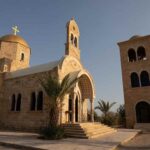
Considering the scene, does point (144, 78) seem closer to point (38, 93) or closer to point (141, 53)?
point (141, 53)

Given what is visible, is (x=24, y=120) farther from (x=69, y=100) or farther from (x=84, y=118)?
(x=84, y=118)

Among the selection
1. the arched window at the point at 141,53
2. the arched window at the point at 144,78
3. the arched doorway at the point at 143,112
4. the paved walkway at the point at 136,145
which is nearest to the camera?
the paved walkway at the point at 136,145

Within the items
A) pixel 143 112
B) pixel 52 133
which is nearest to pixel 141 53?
pixel 143 112

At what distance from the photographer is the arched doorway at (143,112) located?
1753cm

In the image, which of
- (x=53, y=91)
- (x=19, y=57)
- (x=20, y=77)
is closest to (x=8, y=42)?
(x=19, y=57)

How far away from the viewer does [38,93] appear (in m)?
14.3

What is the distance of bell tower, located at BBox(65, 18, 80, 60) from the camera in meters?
17.5

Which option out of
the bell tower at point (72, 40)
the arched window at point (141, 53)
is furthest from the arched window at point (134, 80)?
the bell tower at point (72, 40)

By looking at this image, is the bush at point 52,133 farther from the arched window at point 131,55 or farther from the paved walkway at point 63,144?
the arched window at point 131,55

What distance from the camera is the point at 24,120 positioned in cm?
1434

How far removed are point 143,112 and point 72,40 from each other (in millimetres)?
11772

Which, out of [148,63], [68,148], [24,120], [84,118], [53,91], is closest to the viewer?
[68,148]

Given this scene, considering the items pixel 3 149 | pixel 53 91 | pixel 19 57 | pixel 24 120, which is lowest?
pixel 3 149

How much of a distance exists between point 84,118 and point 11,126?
750 cm
